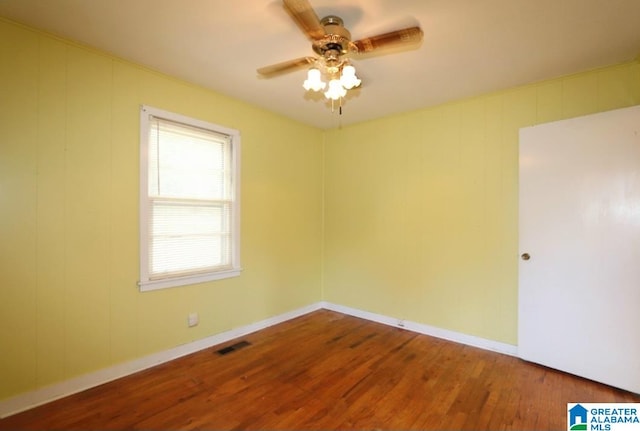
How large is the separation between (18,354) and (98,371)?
0.51 metres

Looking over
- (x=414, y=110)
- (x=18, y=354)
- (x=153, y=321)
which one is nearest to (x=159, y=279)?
(x=153, y=321)

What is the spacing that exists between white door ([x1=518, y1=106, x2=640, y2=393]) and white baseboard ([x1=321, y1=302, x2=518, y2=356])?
0.19m

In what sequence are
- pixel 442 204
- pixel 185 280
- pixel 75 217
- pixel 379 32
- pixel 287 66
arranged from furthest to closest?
pixel 442 204 < pixel 185 280 < pixel 75 217 < pixel 379 32 < pixel 287 66

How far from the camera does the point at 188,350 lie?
9.16 feet

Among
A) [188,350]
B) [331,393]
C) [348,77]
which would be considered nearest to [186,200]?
[188,350]

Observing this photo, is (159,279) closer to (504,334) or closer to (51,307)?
(51,307)

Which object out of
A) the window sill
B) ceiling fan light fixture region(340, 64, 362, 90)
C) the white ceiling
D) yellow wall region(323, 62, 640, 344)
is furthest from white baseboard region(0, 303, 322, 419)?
ceiling fan light fixture region(340, 64, 362, 90)

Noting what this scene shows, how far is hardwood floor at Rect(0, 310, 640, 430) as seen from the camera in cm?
189

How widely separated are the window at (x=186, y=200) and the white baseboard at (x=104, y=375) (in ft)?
2.01

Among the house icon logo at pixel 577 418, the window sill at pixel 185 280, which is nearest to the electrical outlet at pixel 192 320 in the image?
the window sill at pixel 185 280

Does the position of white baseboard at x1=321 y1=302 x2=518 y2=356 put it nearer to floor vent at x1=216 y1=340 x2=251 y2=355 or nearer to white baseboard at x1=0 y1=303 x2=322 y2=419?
white baseboard at x1=0 y1=303 x2=322 y2=419

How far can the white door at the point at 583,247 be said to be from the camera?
2.21 metres

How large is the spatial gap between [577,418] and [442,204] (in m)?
1.99

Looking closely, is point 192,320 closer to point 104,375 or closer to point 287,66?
point 104,375
